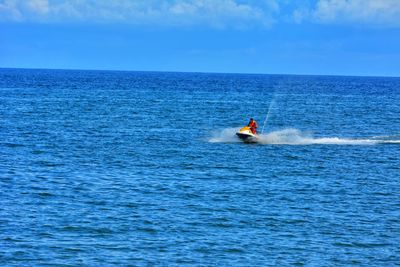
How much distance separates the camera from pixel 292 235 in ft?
88.5

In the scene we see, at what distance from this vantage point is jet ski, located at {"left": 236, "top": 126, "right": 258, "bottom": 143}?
2014 inches

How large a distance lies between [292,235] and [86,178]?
14035 millimetres

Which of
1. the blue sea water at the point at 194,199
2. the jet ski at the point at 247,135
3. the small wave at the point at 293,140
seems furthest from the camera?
the small wave at the point at 293,140

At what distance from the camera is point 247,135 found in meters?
51.3

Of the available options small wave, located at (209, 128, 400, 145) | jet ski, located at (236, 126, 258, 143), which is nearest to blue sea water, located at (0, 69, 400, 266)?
small wave, located at (209, 128, 400, 145)

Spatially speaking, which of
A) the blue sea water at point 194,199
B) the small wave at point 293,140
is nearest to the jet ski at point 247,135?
the blue sea water at point 194,199

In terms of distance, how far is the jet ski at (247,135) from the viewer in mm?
51156

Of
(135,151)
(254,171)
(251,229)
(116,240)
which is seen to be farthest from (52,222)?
(135,151)

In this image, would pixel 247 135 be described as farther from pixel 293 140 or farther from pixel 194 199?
pixel 194 199

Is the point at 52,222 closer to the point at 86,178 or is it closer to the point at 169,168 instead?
the point at 86,178

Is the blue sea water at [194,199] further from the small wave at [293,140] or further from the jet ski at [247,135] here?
the jet ski at [247,135]

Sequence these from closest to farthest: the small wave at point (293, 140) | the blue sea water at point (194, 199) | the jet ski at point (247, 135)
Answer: the blue sea water at point (194, 199) < the jet ski at point (247, 135) < the small wave at point (293, 140)

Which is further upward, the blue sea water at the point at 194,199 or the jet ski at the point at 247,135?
the jet ski at the point at 247,135

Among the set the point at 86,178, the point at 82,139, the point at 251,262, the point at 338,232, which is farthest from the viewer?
the point at 82,139
